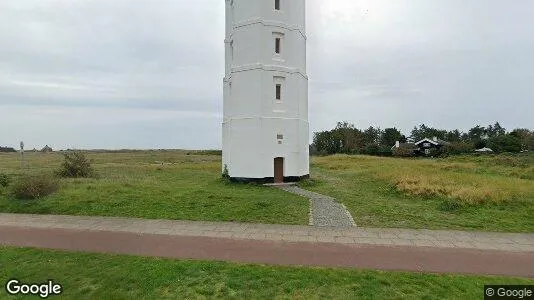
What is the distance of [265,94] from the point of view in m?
23.6

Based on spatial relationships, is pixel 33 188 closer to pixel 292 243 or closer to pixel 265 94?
pixel 292 243

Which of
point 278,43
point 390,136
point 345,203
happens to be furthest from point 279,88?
point 390,136

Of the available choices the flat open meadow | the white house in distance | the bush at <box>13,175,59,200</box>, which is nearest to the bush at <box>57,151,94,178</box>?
the flat open meadow

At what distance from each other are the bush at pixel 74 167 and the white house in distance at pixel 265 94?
10679 millimetres

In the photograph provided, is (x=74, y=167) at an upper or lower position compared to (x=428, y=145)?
lower

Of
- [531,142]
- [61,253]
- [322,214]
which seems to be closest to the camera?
[61,253]

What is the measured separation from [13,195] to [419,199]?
62.0 ft

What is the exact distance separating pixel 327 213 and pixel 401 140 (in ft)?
317

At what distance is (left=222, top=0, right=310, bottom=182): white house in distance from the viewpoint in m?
23.6

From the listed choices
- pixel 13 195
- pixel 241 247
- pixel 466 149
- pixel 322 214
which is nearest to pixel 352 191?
pixel 322 214

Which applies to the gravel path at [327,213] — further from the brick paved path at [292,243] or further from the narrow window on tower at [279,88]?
the narrow window on tower at [279,88]

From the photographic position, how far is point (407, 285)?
6.99 metres

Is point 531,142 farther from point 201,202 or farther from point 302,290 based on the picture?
point 302,290

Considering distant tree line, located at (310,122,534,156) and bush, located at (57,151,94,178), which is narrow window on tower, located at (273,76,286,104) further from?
distant tree line, located at (310,122,534,156)
